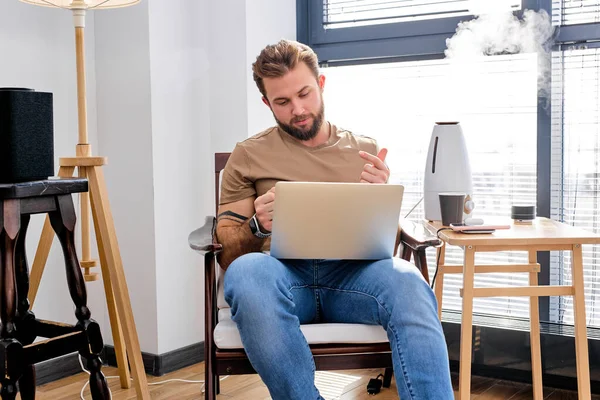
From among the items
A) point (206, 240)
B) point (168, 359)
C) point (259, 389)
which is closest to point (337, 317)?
point (206, 240)

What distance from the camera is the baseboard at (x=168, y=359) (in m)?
2.80

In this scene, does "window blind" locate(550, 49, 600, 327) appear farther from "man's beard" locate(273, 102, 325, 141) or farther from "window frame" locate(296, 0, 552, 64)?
"man's beard" locate(273, 102, 325, 141)

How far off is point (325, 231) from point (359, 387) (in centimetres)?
113

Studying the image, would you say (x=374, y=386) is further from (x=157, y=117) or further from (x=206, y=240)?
(x=157, y=117)

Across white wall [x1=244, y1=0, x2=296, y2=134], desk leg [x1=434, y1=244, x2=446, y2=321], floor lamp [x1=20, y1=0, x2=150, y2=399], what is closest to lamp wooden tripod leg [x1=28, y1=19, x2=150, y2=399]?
floor lamp [x1=20, y1=0, x2=150, y2=399]

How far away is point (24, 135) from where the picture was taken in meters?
1.97

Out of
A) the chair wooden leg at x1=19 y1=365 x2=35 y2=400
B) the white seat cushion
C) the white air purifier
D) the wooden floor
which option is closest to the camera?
the white seat cushion

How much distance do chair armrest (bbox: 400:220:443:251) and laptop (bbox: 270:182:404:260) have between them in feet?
0.56

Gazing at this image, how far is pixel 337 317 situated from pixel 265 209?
0.32 m

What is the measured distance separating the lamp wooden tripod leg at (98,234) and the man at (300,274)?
49 cm

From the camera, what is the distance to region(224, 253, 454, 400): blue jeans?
1603 mm

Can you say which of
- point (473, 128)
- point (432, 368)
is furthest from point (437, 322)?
point (473, 128)

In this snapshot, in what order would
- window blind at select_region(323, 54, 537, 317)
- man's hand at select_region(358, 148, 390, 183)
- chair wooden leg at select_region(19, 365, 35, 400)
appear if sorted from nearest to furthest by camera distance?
man's hand at select_region(358, 148, 390, 183)
chair wooden leg at select_region(19, 365, 35, 400)
window blind at select_region(323, 54, 537, 317)

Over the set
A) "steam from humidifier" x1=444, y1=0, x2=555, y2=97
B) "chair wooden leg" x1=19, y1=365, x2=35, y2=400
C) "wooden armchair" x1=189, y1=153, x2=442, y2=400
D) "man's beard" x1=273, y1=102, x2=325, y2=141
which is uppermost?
"steam from humidifier" x1=444, y1=0, x2=555, y2=97
